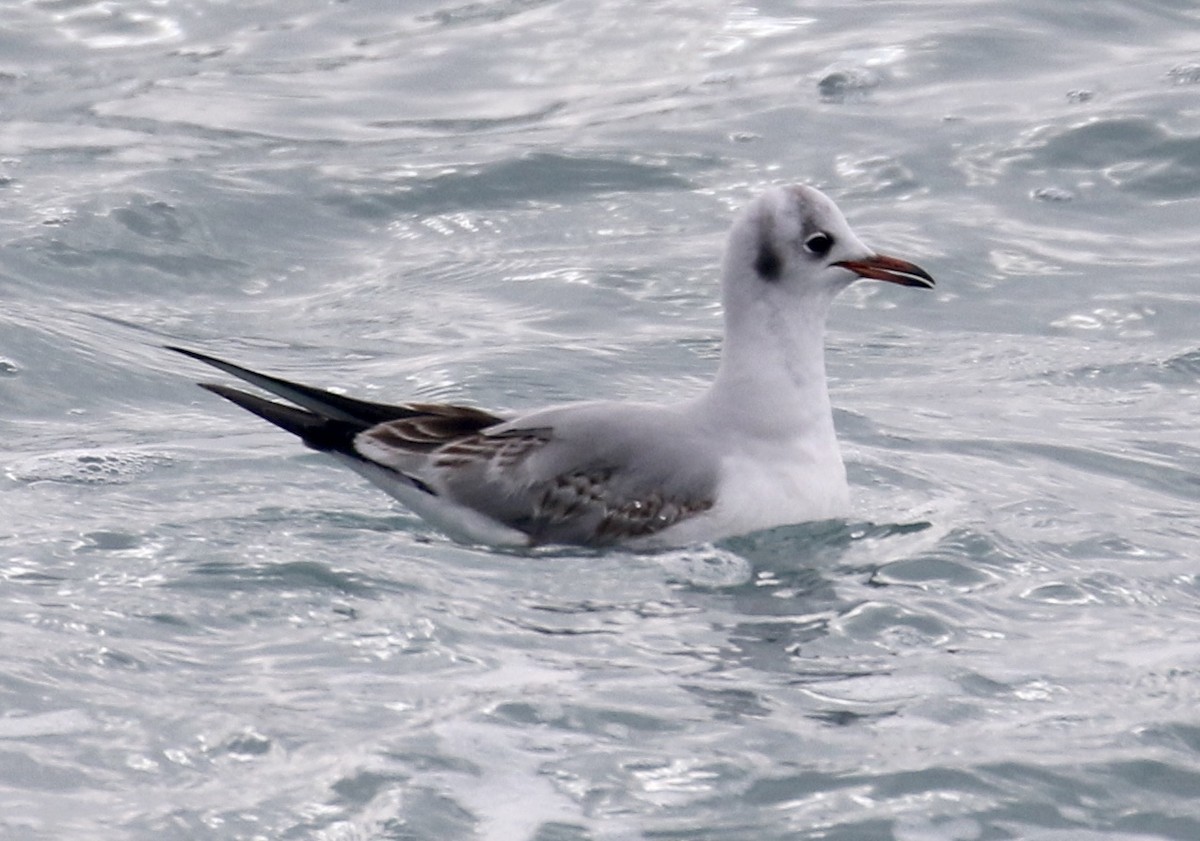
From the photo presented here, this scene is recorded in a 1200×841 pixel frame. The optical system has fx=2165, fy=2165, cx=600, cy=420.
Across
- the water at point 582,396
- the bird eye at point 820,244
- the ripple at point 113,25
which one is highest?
the ripple at point 113,25

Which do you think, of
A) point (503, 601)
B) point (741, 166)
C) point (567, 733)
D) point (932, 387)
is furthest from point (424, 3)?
point (567, 733)

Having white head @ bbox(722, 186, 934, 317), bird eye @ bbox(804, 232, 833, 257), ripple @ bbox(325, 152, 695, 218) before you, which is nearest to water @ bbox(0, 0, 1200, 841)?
ripple @ bbox(325, 152, 695, 218)

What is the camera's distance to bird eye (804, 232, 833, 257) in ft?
26.6

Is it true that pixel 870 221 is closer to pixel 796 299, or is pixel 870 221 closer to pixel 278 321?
pixel 278 321

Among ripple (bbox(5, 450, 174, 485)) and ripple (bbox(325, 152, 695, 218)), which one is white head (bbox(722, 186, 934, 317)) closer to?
ripple (bbox(5, 450, 174, 485))

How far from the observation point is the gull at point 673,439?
7742mm

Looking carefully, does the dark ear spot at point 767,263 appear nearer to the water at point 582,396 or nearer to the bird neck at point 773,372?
the bird neck at point 773,372

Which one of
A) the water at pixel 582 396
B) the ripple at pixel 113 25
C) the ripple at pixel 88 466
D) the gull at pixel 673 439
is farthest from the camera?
the ripple at pixel 113 25

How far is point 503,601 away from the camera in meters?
7.15

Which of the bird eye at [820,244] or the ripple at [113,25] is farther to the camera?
the ripple at [113,25]

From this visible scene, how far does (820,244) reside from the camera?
26.7ft

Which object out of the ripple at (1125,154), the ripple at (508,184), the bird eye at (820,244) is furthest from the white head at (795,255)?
the ripple at (1125,154)

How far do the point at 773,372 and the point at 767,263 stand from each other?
1.36ft

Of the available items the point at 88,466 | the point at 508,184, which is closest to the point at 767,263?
the point at 88,466
